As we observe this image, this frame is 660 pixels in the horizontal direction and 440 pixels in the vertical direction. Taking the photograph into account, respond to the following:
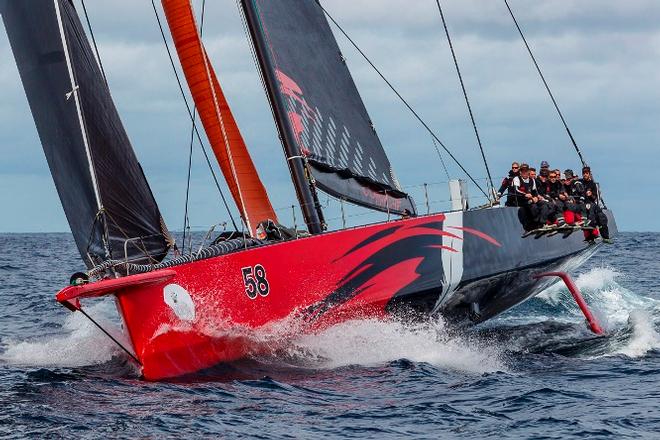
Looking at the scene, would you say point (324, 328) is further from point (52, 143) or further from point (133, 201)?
point (52, 143)

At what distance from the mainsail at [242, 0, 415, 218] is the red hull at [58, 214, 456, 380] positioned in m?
1.07

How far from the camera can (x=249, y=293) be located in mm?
10570

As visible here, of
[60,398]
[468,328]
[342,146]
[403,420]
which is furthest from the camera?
[468,328]

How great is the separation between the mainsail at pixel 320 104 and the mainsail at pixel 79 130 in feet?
6.68

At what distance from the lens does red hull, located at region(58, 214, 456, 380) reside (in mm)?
10242

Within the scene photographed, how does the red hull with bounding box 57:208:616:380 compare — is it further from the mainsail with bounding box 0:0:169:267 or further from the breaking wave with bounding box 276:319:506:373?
the mainsail with bounding box 0:0:169:267

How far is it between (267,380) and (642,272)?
61.8 ft

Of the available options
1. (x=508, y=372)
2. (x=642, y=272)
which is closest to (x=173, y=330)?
(x=508, y=372)

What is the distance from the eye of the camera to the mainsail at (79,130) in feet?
34.6

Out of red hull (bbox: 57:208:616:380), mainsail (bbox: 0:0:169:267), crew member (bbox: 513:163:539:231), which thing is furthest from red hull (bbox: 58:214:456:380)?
crew member (bbox: 513:163:539:231)

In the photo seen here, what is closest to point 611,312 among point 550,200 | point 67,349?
point 550,200

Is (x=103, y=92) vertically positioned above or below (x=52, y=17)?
below

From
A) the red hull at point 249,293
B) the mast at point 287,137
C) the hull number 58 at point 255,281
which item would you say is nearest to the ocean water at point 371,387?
the red hull at point 249,293

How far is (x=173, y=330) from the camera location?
1032 cm
